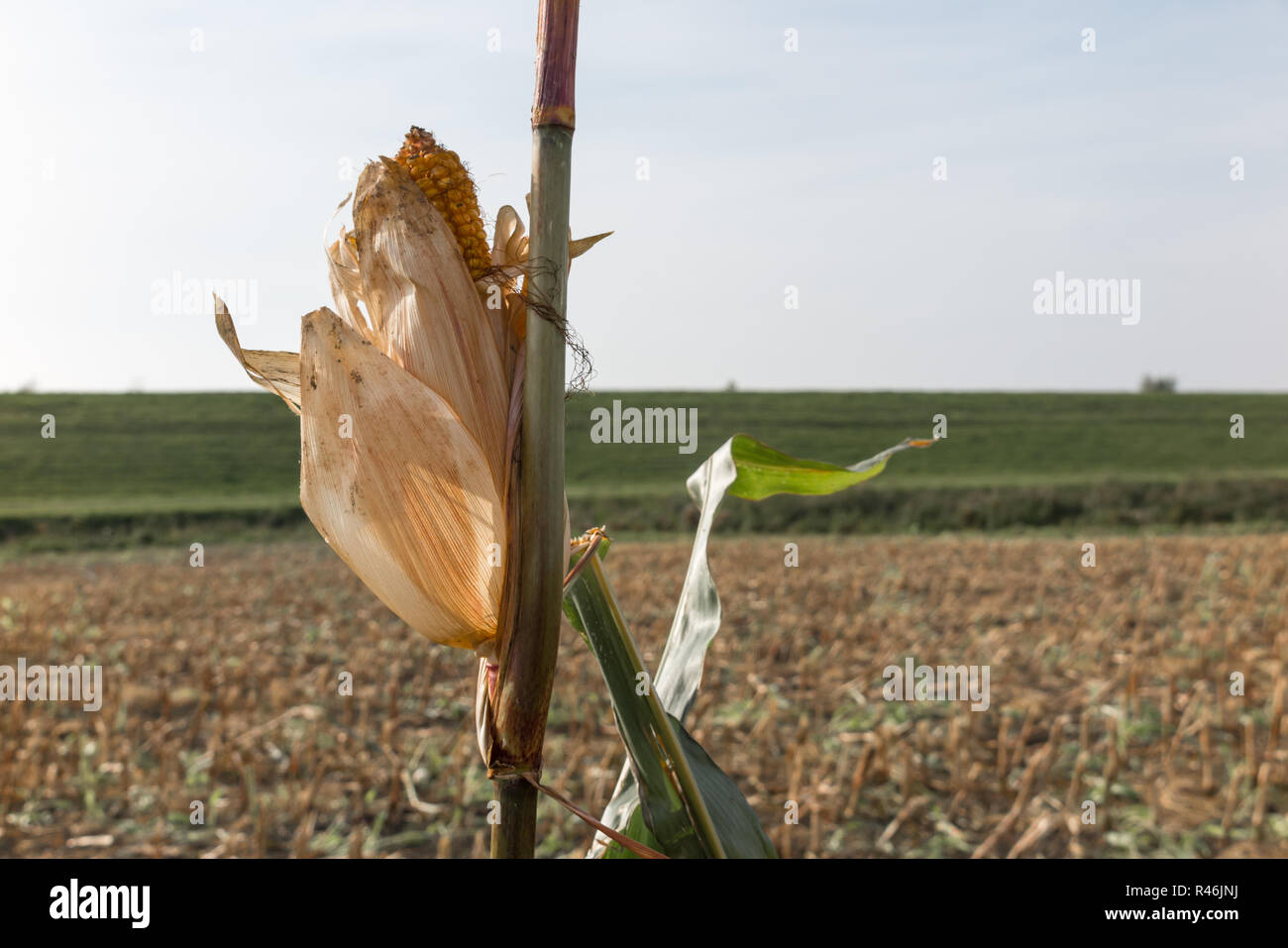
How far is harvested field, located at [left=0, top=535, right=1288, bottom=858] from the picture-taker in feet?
15.0

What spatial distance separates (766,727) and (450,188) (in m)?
5.25

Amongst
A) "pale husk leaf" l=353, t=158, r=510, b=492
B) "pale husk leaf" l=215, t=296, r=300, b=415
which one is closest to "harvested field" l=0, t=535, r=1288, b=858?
"pale husk leaf" l=215, t=296, r=300, b=415

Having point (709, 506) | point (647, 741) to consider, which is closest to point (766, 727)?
point (709, 506)

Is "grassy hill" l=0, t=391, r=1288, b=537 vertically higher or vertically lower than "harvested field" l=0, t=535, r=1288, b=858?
higher

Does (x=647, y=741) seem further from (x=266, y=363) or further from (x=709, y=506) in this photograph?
Result: (x=266, y=363)

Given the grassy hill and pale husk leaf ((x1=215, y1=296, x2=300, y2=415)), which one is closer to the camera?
pale husk leaf ((x1=215, y1=296, x2=300, y2=415))

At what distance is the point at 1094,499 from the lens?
2002 centimetres

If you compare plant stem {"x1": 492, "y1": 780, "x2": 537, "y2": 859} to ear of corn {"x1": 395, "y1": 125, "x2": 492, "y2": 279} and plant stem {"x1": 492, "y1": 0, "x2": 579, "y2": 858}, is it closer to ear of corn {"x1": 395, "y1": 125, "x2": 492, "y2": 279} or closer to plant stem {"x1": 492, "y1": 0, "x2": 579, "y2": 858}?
plant stem {"x1": 492, "y1": 0, "x2": 579, "y2": 858}

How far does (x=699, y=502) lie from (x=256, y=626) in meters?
8.94

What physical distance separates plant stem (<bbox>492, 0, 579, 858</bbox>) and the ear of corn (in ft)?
0.67

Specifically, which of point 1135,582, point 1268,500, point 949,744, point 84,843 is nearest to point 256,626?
point 84,843

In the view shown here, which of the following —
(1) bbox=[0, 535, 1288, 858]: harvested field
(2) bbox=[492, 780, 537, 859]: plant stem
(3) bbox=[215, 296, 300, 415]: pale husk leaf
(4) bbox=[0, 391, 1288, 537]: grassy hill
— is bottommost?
(1) bbox=[0, 535, 1288, 858]: harvested field

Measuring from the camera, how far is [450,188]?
2.68 feet

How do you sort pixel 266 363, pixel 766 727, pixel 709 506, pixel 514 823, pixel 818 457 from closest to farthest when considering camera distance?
pixel 514 823 < pixel 266 363 < pixel 709 506 < pixel 766 727 < pixel 818 457
